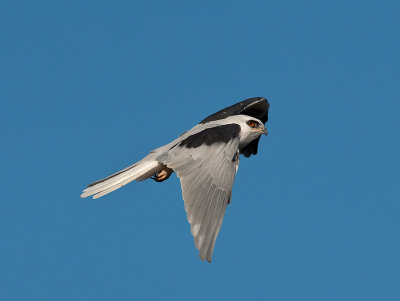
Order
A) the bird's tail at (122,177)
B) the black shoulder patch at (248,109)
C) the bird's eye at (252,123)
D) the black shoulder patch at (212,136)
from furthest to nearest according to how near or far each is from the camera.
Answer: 1. the black shoulder patch at (248,109)
2. the bird's eye at (252,123)
3. the bird's tail at (122,177)
4. the black shoulder patch at (212,136)

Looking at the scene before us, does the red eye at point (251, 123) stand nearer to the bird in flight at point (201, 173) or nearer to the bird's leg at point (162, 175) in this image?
the bird in flight at point (201, 173)

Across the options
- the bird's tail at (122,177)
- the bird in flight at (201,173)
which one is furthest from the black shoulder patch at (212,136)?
the bird's tail at (122,177)

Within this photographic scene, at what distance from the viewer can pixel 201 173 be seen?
9.12m

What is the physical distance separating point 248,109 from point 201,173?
4.63 meters

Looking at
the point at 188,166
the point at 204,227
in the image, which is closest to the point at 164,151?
the point at 188,166

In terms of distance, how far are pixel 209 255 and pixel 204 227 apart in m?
0.48

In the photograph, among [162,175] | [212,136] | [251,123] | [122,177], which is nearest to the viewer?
[212,136]

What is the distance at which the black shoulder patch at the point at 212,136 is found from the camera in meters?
9.73

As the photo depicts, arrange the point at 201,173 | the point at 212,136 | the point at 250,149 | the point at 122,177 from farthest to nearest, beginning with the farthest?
the point at 250,149 → the point at 122,177 → the point at 212,136 → the point at 201,173

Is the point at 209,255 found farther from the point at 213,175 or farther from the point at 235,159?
the point at 235,159

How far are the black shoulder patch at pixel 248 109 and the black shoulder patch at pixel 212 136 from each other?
211 cm

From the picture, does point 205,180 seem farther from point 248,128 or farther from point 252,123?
point 252,123

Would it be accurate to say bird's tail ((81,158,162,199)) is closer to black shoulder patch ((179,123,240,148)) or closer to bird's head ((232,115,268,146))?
black shoulder patch ((179,123,240,148))

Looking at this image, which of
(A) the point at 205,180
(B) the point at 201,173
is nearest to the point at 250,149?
(B) the point at 201,173
